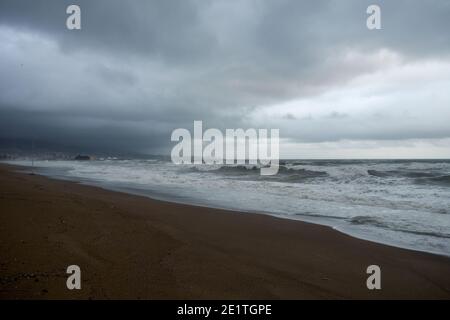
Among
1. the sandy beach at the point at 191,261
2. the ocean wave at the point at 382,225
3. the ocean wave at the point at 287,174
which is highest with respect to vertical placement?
the sandy beach at the point at 191,261

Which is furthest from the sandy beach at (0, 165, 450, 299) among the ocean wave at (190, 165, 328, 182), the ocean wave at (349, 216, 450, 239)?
the ocean wave at (190, 165, 328, 182)

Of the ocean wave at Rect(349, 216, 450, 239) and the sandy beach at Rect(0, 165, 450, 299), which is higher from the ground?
the sandy beach at Rect(0, 165, 450, 299)

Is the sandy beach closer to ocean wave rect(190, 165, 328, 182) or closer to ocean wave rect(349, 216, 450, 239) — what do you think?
ocean wave rect(349, 216, 450, 239)

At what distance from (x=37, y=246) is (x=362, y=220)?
770cm

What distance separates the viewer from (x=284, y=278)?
4.33 meters

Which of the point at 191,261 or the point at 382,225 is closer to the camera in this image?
the point at 191,261

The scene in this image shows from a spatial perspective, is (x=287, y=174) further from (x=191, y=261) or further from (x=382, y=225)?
(x=191, y=261)

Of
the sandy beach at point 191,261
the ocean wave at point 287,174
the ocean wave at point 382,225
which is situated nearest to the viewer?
the sandy beach at point 191,261

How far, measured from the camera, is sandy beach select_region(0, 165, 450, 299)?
365 cm

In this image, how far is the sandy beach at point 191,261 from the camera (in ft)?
12.0

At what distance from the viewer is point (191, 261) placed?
4.75 m

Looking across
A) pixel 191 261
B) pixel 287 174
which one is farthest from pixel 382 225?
pixel 287 174

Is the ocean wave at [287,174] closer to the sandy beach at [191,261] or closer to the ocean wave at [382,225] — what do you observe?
the ocean wave at [382,225]

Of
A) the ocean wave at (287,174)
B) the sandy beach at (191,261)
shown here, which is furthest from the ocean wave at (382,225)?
the ocean wave at (287,174)
